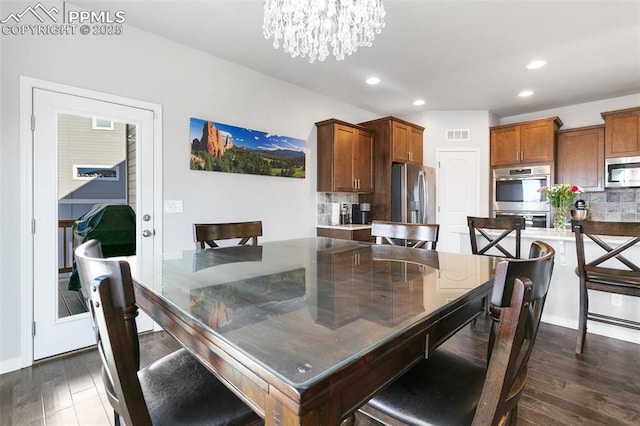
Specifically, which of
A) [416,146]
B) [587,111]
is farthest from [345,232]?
[587,111]

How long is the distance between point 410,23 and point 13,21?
299 cm

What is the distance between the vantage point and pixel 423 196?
4664 millimetres

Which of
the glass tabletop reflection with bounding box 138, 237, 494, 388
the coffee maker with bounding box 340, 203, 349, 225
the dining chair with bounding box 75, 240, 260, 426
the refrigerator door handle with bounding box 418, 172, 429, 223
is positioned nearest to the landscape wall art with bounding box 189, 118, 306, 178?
the coffee maker with bounding box 340, 203, 349, 225

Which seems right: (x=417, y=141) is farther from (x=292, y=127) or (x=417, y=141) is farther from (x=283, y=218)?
(x=283, y=218)

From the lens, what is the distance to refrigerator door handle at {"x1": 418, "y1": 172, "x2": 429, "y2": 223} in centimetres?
460

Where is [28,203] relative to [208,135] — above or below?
below

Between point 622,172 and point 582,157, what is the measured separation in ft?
1.66

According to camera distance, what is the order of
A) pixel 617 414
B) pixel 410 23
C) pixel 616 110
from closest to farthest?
pixel 617 414 < pixel 410 23 < pixel 616 110

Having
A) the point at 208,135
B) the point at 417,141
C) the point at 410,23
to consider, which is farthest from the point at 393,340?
the point at 417,141

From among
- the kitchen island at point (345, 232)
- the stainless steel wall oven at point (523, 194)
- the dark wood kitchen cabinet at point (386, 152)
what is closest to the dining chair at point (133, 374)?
the kitchen island at point (345, 232)

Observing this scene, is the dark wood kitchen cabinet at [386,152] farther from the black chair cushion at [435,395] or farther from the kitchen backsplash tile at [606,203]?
the black chair cushion at [435,395]

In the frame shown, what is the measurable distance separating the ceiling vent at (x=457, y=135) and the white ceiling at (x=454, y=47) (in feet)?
2.20

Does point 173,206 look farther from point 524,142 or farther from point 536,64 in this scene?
point 524,142

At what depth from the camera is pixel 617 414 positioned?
66.3 inches
